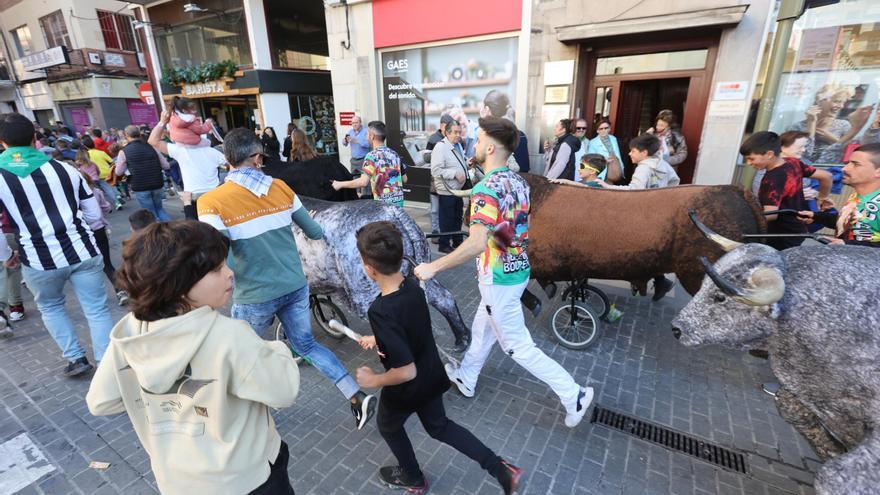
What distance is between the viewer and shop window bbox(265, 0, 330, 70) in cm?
1344

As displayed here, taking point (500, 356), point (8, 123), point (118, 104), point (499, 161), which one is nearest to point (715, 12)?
point (499, 161)

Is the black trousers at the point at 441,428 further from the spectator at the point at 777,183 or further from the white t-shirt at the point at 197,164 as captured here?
→ the white t-shirt at the point at 197,164

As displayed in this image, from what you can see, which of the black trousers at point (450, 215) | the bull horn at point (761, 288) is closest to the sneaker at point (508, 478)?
the bull horn at point (761, 288)

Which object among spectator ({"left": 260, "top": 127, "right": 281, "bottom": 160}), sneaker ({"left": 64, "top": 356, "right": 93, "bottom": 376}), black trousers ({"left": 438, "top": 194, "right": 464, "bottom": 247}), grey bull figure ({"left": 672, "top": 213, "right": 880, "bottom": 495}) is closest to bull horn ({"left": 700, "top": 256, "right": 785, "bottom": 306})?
grey bull figure ({"left": 672, "top": 213, "right": 880, "bottom": 495})

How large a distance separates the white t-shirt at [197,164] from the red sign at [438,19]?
5.43m

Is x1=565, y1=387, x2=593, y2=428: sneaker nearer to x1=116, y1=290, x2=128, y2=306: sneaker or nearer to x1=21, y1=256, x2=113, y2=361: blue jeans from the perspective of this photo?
x1=21, y1=256, x2=113, y2=361: blue jeans

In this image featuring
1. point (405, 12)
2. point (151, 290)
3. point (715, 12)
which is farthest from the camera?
point (405, 12)

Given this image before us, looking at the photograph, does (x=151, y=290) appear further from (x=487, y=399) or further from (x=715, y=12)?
(x=715, y=12)

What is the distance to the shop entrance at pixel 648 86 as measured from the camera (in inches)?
258

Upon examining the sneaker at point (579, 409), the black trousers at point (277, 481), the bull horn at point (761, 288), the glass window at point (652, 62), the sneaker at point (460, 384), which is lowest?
the sneaker at point (460, 384)

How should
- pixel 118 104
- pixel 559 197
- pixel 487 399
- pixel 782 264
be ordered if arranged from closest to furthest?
pixel 782 264 → pixel 487 399 → pixel 559 197 → pixel 118 104

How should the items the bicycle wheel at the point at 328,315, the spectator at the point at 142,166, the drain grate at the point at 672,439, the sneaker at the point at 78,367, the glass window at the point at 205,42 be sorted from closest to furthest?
the drain grate at the point at 672,439, the sneaker at the point at 78,367, the bicycle wheel at the point at 328,315, the spectator at the point at 142,166, the glass window at the point at 205,42

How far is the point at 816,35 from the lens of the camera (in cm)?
622

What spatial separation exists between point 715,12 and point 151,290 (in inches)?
297
